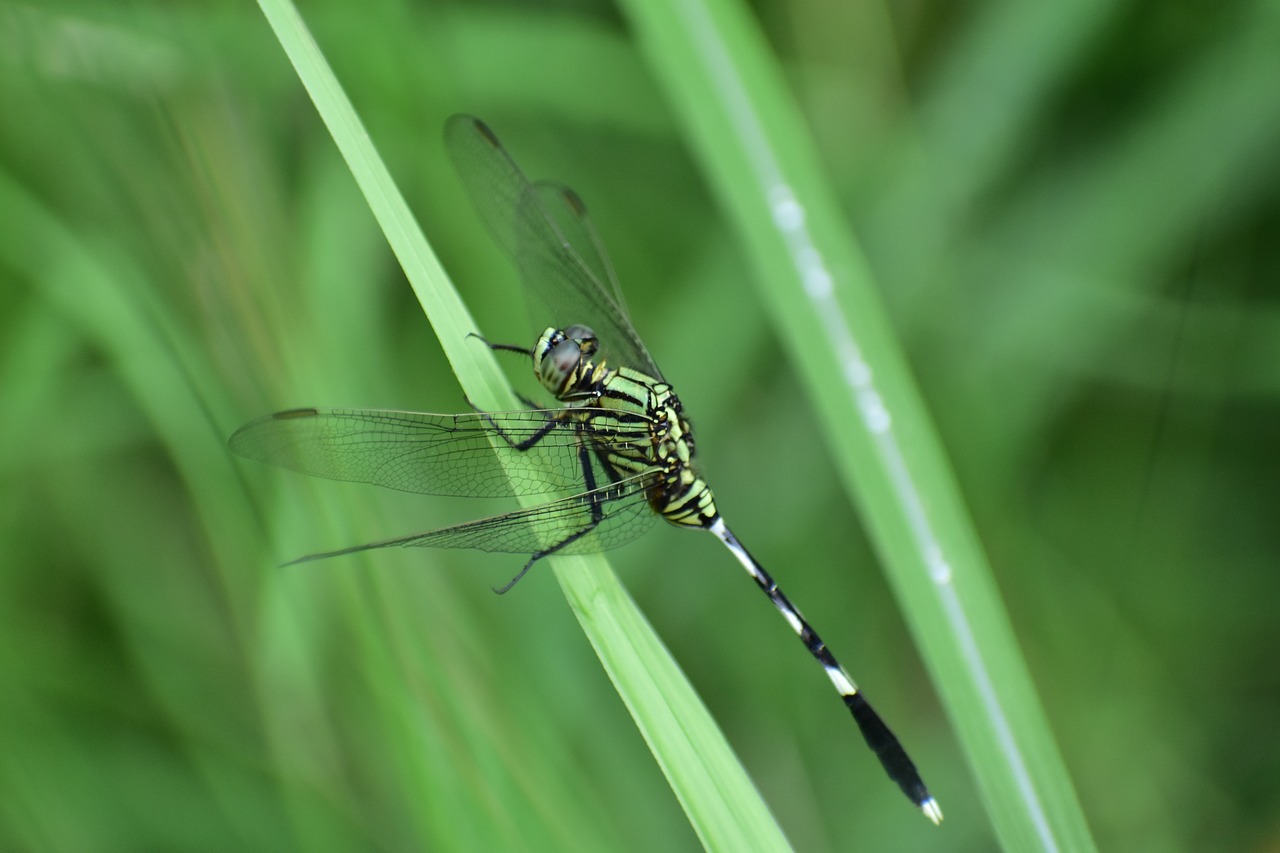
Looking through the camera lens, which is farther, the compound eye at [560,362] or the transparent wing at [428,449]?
the compound eye at [560,362]

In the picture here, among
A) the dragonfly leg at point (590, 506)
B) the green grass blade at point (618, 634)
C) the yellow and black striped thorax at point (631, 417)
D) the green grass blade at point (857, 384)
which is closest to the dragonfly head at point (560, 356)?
the yellow and black striped thorax at point (631, 417)

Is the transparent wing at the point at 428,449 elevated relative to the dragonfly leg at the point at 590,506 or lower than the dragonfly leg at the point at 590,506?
elevated

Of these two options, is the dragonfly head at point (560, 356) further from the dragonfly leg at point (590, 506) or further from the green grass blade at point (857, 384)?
the green grass blade at point (857, 384)

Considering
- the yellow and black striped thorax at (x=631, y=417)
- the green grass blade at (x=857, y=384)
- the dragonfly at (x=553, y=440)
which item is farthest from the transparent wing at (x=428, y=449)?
the green grass blade at (x=857, y=384)

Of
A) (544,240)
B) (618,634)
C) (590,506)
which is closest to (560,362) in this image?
(544,240)

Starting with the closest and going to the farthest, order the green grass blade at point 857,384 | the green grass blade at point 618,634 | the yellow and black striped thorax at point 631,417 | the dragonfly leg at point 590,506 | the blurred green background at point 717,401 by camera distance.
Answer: the green grass blade at point 857,384
the green grass blade at point 618,634
the dragonfly leg at point 590,506
the yellow and black striped thorax at point 631,417
the blurred green background at point 717,401

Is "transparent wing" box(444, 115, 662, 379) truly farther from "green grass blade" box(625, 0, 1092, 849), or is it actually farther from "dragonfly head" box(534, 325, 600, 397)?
"green grass blade" box(625, 0, 1092, 849)

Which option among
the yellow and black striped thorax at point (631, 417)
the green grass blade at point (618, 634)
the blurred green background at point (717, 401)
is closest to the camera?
the green grass blade at point (618, 634)

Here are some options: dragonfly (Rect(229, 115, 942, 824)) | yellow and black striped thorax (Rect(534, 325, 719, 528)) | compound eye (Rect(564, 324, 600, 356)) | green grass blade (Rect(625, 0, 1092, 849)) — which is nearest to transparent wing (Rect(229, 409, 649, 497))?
dragonfly (Rect(229, 115, 942, 824))
